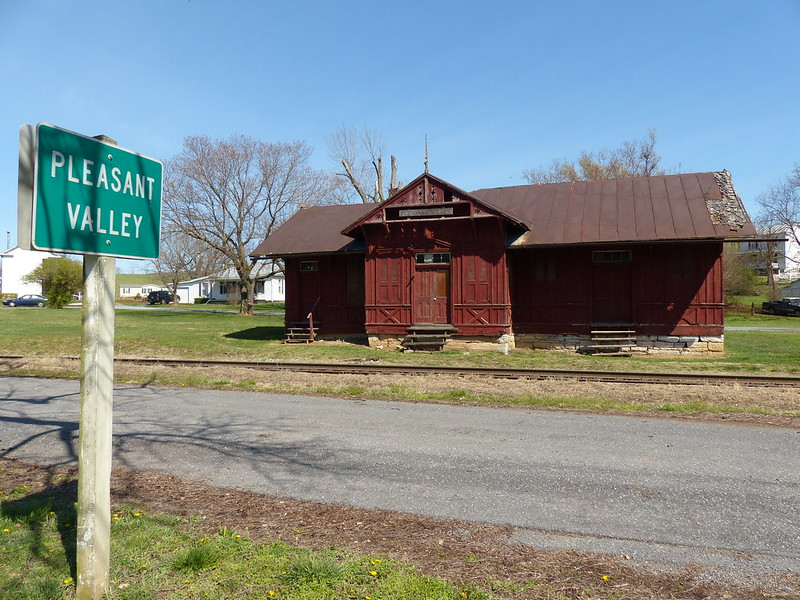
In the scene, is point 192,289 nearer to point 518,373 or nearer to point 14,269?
point 14,269

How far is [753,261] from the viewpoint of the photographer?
55.9 m

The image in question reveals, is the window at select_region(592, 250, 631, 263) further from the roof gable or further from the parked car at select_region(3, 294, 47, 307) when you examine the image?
the parked car at select_region(3, 294, 47, 307)

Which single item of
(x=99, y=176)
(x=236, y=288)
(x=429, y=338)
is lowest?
(x=429, y=338)

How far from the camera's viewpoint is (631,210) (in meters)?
19.9

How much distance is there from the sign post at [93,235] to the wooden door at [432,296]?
16.6 meters

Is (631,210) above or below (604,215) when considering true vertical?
above

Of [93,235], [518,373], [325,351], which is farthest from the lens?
[325,351]

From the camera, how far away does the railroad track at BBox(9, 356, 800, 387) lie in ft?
40.5

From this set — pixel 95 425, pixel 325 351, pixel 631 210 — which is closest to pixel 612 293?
pixel 631 210

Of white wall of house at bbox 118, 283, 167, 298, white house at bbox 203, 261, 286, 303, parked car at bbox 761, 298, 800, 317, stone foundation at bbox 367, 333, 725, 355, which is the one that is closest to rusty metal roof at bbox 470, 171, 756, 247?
stone foundation at bbox 367, 333, 725, 355

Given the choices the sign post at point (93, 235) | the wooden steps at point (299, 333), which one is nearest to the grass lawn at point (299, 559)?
the sign post at point (93, 235)

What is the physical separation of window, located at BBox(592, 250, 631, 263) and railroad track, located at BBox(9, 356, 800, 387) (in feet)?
23.1

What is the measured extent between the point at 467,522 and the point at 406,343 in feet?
48.9

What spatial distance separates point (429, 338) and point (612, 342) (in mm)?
5911
